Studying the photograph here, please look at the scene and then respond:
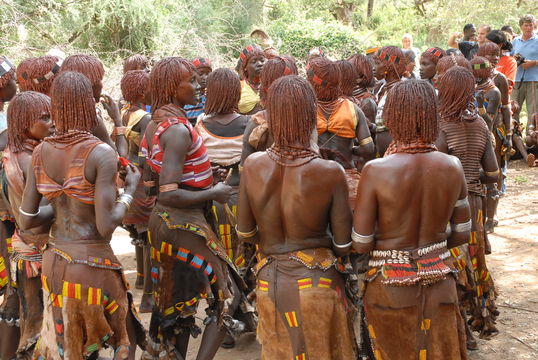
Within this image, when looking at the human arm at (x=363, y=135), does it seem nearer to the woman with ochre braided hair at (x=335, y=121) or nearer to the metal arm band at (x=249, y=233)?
the woman with ochre braided hair at (x=335, y=121)

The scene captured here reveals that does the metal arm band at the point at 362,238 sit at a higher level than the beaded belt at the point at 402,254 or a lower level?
higher

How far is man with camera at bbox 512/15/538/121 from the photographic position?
37.2ft

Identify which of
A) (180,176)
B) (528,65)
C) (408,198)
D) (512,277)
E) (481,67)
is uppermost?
(481,67)

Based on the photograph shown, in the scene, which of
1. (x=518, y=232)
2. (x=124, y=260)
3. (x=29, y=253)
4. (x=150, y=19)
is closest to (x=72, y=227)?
(x=29, y=253)

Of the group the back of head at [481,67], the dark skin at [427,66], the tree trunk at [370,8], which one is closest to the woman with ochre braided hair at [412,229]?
the back of head at [481,67]

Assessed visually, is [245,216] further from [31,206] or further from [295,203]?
[31,206]

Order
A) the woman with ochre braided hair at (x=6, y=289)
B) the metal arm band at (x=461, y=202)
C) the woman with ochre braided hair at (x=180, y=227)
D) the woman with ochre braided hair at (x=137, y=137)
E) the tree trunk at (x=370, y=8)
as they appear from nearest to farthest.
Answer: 1. the metal arm band at (x=461, y=202)
2. the woman with ochre braided hair at (x=180, y=227)
3. the woman with ochre braided hair at (x=6, y=289)
4. the woman with ochre braided hair at (x=137, y=137)
5. the tree trunk at (x=370, y=8)

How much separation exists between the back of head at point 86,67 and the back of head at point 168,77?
0.83m

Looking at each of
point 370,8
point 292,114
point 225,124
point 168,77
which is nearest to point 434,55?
point 225,124

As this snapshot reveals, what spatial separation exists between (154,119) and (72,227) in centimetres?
99

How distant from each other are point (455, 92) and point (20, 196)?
3117 millimetres

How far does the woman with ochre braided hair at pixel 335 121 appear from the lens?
477 centimetres

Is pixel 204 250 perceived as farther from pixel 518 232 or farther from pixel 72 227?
pixel 518 232

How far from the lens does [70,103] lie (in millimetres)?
3391
